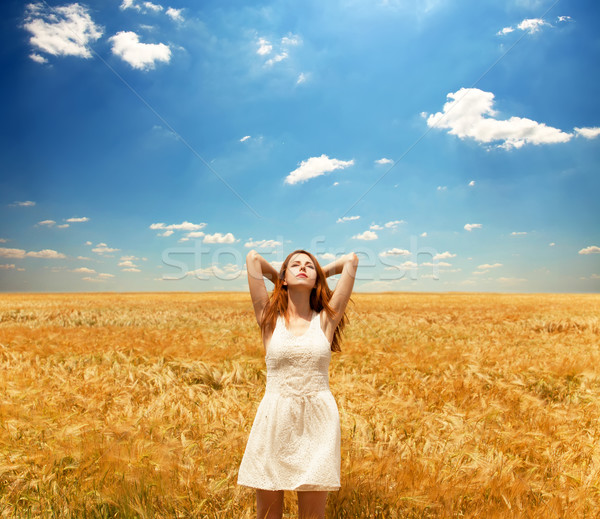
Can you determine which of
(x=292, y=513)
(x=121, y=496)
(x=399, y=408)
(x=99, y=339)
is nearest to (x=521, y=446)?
(x=399, y=408)

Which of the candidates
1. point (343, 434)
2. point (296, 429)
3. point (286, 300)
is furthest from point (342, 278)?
point (343, 434)

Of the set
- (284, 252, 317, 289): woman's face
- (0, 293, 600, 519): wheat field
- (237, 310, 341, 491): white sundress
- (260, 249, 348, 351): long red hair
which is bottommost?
(0, 293, 600, 519): wheat field

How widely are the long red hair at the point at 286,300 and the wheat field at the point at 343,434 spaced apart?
1.19 meters

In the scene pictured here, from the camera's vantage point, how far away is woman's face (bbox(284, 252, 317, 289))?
10.0ft

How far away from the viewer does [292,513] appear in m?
3.07

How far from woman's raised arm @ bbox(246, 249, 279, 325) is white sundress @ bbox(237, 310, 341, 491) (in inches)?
17.6

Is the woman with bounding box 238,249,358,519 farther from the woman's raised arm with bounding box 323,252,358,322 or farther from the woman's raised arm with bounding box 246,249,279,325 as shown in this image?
the woman's raised arm with bounding box 246,249,279,325

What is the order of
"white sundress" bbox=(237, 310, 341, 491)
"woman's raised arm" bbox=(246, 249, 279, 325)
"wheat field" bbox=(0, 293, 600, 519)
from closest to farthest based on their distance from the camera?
"white sundress" bbox=(237, 310, 341, 491), "wheat field" bbox=(0, 293, 600, 519), "woman's raised arm" bbox=(246, 249, 279, 325)

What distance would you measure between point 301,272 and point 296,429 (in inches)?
41.0

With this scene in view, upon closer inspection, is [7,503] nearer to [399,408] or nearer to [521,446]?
[399,408]

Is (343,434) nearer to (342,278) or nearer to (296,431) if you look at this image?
(296,431)

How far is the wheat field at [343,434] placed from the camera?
3.03 m

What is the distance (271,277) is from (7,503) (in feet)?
8.15

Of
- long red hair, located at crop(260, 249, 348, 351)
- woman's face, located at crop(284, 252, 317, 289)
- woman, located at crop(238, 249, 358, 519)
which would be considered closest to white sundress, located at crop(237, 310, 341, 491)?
woman, located at crop(238, 249, 358, 519)
